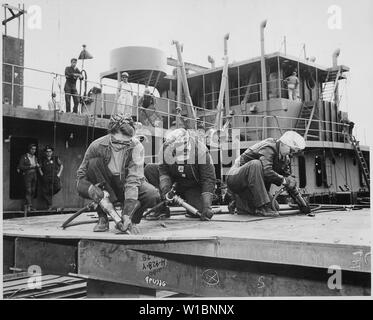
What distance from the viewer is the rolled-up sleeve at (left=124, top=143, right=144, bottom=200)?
151 inches

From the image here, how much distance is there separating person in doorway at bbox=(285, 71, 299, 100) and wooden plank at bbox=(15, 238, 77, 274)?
1163 cm

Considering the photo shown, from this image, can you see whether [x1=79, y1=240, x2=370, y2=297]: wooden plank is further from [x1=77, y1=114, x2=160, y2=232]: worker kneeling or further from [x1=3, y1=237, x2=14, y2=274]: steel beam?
[x1=3, y1=237, x2=14, y2=274]: steel beam

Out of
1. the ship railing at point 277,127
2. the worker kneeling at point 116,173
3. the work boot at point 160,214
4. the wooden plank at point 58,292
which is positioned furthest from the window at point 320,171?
the worker kneeling at point 116,173

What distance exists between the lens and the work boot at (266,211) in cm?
534

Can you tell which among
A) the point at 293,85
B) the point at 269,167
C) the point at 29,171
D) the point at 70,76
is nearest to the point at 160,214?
the point at 269,167

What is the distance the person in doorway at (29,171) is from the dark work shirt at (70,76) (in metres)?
1.95

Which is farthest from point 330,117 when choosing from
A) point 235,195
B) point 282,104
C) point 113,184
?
point 113,184

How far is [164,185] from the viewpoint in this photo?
17.7ft

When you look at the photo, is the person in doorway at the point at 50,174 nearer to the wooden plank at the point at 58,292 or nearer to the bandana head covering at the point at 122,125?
the wooden plank at the point at 58,292

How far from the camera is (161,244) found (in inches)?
140

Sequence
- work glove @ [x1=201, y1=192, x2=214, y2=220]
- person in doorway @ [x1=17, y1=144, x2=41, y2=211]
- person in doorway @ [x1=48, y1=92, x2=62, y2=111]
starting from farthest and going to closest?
person in doorway @ [x1=48, y1=92, x2=62, y2=111], person in doorway @ [x1=17, y1=144, x2=41, y2=211], work glove @ [x1=201, y1=192, x2=214, y2=220]

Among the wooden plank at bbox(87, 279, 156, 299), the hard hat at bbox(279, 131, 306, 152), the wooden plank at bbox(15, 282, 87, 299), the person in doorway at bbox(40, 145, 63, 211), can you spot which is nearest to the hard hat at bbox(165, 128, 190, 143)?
the hard hat at bbox(279, 131, 306, 152)

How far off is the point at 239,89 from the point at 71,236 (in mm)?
12257

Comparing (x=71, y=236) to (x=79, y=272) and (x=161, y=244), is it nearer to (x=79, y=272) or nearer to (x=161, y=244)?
(x=79, y=272)
